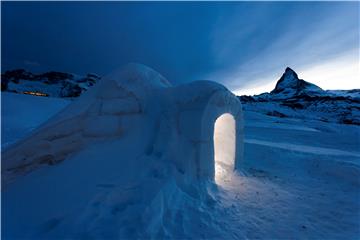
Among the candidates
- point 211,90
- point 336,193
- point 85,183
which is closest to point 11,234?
point 85,183

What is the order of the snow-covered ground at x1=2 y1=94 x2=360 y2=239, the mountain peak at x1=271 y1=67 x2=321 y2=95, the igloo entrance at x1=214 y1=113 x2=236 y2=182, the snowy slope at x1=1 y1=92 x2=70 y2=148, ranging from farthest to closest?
Result: the mountain peak at x1=271 y1=67 x2=321 y2=95 → the snowy slope at x1=1 y1=92 x2=70 y2=148 → the igloo entrance at x1=214 y1=113 x2=236 y2=182 → the snow-covered ground at x1=2 y1=94 x2=360 y2=239

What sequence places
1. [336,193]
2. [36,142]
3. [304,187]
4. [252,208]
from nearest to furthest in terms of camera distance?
1. [252,208]
2. [36,142]
3. [336,193]
4. [304,187]

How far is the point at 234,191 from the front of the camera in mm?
4523

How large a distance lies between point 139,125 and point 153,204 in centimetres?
207

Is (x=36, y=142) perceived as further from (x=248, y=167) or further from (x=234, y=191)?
(x=248, y=167)

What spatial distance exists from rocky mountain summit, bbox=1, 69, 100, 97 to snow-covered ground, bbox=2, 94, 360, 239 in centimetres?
3554

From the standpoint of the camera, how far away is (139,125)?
4.77 m

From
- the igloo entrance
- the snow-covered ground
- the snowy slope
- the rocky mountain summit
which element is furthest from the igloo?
the rocky mountain summit

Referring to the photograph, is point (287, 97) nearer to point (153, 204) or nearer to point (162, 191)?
point (162, 191)

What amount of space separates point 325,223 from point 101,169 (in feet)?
14.4

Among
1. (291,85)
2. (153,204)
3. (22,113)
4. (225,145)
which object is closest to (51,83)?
(22,113)

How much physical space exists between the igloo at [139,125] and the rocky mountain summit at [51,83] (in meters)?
34.4

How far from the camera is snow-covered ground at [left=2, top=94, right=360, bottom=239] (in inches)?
119

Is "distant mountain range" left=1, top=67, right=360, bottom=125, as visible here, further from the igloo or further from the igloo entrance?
the igloo entrance
